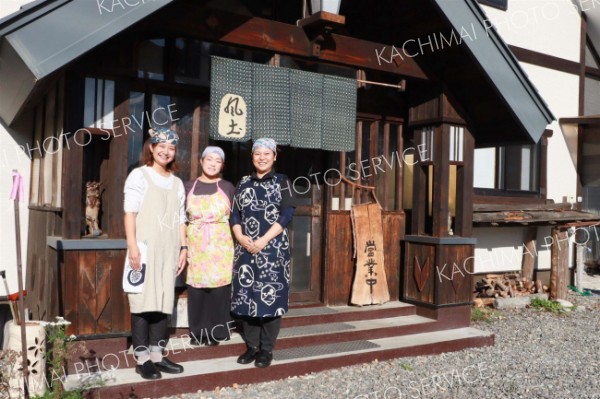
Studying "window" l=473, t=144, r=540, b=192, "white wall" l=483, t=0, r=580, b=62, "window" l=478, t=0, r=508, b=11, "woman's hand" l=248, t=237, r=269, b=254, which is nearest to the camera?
"woman's hand" l=248, t=237, r=269, b=254

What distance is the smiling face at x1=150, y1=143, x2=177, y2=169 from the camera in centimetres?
411

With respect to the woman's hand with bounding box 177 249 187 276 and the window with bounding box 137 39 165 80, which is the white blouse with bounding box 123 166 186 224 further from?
the window with bounding box 137 39 165 80

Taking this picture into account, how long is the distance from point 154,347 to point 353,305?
2753 mm

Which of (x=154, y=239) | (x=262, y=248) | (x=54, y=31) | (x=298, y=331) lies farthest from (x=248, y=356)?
(x=54, y=31)

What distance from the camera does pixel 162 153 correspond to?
162 inches

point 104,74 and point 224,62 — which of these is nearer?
point 104,74

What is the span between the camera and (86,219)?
459cm

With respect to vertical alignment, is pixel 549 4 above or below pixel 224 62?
above

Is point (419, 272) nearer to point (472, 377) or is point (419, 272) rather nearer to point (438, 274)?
point (438, 274)

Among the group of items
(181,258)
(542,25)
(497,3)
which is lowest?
(181,258)

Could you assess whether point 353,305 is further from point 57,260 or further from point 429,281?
point 57,260

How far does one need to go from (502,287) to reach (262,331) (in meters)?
5.44

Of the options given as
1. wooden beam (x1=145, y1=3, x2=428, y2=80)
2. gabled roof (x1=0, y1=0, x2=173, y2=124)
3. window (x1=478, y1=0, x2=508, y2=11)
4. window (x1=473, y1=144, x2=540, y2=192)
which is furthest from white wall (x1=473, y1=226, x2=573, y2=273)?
gabled roof (x1=0, y1=0, x2=173, y2=124)

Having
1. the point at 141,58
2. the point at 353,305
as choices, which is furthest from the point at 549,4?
the point at 141,58
